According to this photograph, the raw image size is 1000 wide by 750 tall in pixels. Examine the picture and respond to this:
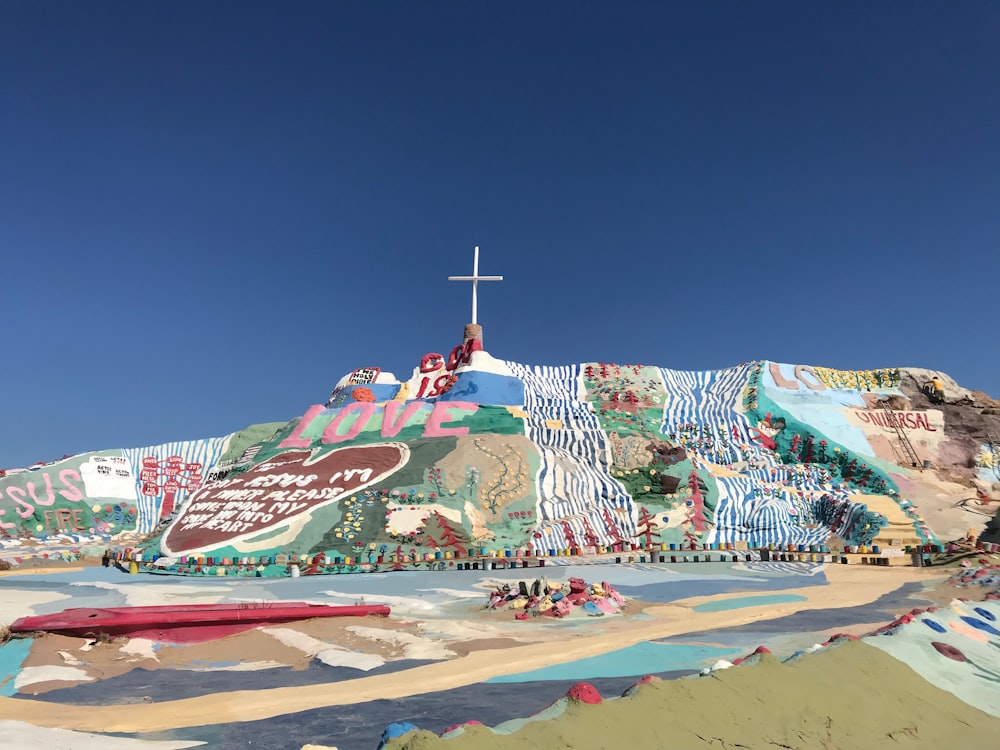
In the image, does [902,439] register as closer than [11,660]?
No

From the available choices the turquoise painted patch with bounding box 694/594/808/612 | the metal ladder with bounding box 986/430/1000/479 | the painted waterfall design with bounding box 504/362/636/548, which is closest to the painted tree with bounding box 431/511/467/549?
the painted waterfall design with bounding box 504/362/636/548

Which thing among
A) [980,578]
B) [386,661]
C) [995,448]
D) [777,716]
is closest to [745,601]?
[980,578]

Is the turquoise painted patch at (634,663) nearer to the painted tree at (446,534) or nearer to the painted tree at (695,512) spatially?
the painted tree at (446,534)

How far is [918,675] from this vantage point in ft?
16.3

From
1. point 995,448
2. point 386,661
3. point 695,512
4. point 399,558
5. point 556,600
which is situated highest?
point 995,448

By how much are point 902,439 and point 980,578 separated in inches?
643

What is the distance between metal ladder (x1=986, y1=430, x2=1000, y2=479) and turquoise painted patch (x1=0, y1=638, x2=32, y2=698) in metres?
30.4

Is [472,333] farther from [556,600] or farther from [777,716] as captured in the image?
[777,716]

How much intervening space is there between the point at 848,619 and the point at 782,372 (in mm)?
23781

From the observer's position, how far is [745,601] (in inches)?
453

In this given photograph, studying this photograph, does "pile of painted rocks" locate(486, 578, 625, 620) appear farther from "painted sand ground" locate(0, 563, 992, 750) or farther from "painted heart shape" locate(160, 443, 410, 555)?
"painted heart shape" locate(160, 443, 410, 555)

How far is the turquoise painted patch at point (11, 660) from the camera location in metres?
6.34

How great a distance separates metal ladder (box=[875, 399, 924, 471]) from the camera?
88.2 feet

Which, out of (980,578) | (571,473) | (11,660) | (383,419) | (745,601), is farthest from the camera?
(383,419)
